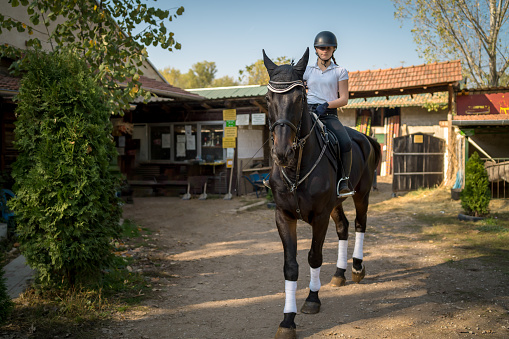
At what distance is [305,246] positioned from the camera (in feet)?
26.2

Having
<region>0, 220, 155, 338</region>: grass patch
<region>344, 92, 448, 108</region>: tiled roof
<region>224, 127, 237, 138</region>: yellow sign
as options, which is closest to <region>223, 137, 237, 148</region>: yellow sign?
<region>224, 127, 237, 138</region>: yellow sign

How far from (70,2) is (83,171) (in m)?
3.34

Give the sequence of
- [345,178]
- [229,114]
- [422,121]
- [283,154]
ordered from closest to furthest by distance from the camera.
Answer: [283,154], [345,178], [229,114], [422,121]

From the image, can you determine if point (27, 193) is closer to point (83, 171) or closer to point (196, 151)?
point (83, 171)

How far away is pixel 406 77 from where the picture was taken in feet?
52.0

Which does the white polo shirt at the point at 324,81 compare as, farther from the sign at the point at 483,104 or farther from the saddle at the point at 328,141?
the sign at the point at 483,104

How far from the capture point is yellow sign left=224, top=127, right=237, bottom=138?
636 inches

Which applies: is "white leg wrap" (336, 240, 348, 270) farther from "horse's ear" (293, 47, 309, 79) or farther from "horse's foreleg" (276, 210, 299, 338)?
"horse's ear" (293, 47, 309, 79)

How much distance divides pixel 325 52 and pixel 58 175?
11.7ft

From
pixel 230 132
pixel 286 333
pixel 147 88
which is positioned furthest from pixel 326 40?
pixel 230 132

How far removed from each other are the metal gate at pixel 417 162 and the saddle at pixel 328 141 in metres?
12.2

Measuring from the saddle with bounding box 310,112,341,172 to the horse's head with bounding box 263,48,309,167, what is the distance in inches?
25.7

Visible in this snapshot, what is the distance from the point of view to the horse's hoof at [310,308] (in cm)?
449

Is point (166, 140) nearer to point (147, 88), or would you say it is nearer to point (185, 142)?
point (185, 142)
